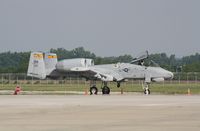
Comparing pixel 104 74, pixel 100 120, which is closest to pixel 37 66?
pixel 104 74

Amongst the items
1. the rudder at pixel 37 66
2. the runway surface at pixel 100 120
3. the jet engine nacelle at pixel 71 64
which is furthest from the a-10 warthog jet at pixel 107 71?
the runway surface at pixel 100 120

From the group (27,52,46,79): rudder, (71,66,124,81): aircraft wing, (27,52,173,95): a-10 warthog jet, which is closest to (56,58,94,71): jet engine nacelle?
(27,52,173,95): a-10 warthog jet

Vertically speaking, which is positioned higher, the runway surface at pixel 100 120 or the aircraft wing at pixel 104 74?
the aircraft wing at pixel 104 74

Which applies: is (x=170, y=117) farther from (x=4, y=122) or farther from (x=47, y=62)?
(x=47, y=62)

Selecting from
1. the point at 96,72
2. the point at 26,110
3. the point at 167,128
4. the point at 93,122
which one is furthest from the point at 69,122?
the point at 96,72

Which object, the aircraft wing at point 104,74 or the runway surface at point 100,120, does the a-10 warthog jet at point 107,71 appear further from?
the runway surface at point 100,120

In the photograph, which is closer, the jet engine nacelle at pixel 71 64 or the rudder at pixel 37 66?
the jet engine nacelle at pixel 71 64

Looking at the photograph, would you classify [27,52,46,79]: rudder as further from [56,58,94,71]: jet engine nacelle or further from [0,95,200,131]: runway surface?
A: [0,95,200,131]: runway surface

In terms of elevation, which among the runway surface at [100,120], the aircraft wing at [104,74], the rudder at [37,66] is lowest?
the runway surface at [100,120]

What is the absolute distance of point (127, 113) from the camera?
24859 millimetres

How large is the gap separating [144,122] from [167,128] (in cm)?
221

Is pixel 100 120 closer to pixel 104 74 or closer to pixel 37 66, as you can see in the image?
pixel 104 74

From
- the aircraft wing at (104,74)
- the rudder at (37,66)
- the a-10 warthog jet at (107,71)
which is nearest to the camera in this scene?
the a-10 warthog jet at (107,71)

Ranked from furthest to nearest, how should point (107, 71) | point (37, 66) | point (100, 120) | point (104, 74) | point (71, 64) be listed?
1. point (37, 66)
2. point (107, 71)
3. point (104, 74)
4. point (71, 64)
5. point (100, 120)
